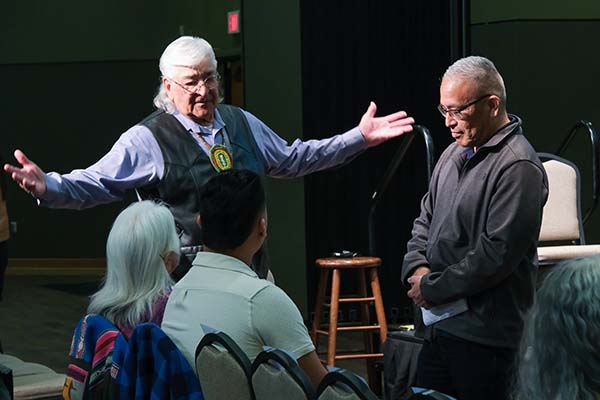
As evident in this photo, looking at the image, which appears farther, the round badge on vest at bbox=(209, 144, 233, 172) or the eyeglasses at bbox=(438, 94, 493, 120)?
the round badge on vest at bbox=(209, 144, 233, 172)

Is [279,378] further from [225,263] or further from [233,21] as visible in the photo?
[233,21]

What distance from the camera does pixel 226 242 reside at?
Answer: 2.62 m

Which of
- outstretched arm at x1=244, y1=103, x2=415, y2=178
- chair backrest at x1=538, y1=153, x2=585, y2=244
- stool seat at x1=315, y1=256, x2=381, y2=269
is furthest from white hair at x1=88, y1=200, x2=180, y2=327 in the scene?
chair backrest at x1=538, y1=153, x2=585, y2=244

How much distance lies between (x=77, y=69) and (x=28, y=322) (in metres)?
4.14

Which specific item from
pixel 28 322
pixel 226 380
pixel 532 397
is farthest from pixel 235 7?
pixel 532 397

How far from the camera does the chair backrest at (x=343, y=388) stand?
200cm

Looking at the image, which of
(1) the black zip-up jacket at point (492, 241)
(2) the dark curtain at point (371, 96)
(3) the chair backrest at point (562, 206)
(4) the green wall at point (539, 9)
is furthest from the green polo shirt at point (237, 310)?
(4) the green wall at point (539, 9)

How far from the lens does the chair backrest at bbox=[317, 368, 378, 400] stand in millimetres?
2004

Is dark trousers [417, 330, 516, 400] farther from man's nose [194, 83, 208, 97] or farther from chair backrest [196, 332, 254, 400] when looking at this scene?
man's nose [194, 83, 208, 97]

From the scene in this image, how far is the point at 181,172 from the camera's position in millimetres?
3633

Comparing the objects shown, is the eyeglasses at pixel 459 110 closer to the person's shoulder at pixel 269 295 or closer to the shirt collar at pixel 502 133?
the shirt collar at pixel 502 133

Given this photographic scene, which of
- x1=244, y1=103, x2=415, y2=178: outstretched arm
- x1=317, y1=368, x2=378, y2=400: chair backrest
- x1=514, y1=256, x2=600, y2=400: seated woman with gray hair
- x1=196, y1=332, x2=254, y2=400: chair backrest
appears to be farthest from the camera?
x1=244, y1=103, x2=415, y2=178: outstretched arm

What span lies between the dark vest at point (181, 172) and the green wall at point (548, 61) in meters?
5.82

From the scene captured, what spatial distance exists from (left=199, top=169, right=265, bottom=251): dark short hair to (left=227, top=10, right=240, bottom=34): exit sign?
7105mm
